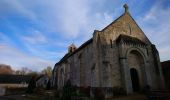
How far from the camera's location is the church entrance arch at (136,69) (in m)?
22.2

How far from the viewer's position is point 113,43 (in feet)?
71.4

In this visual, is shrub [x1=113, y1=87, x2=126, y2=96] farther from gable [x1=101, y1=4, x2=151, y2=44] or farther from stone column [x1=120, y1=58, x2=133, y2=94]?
gable [x1=101, y1=4, x2=151, y2=44]

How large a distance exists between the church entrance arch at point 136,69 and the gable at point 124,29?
344 centimetres

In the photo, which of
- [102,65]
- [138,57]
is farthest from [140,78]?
[102,65]

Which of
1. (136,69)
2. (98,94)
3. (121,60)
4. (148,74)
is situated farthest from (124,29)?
(98,94)

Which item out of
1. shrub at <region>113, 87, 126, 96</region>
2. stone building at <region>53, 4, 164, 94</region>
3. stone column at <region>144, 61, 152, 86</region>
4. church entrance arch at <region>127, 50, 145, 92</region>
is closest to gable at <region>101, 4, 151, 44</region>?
stone building at <region>53, 4, 164, 94</region>

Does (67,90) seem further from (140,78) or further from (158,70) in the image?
(158,70)

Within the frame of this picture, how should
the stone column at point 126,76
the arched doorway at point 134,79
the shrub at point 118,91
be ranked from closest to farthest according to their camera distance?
the shrub at point 118,91 → the stone column at point 126,76 → the arched doorway at point 134,79

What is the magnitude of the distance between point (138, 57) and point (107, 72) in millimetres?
7496

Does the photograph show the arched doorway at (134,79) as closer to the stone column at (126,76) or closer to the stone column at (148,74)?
the stone column at (148,74)

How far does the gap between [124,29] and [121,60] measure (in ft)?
19.4

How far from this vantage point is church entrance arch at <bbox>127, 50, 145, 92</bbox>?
22.2 m

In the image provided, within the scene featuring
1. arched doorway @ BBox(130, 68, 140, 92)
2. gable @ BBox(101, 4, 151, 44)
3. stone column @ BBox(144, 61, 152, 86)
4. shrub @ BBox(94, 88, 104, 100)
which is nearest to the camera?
shrub @ BBox(94, 88, 104, 100)

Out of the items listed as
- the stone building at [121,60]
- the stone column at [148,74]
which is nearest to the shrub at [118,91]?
the stone building at [121,60]
